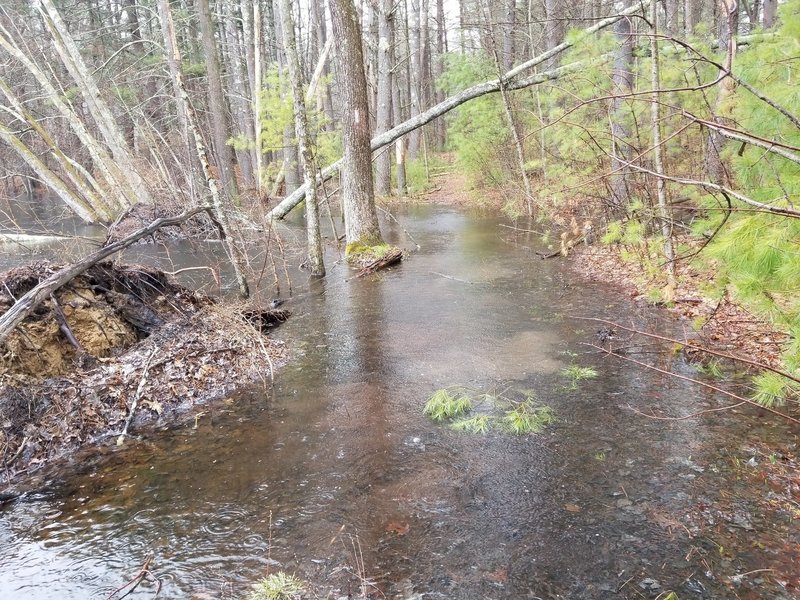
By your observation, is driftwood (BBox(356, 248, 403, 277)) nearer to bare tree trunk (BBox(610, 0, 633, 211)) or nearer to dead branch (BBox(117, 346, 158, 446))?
bare tree trunk (BBox(610, 0, 633, 211))

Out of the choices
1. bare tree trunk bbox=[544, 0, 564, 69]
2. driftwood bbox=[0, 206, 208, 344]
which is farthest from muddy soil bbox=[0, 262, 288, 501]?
bare tree trunk bbox=[544, 0, 564, 69]

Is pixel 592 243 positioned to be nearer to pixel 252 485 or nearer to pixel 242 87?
pixel 252 485

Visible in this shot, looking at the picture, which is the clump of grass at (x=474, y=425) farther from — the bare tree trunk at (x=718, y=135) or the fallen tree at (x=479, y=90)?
the fallen tree at (x=479, y=90)

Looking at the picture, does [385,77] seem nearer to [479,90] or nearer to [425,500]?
[479,90]

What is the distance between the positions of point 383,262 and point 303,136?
114 inches

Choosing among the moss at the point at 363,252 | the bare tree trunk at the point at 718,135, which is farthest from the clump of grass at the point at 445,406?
the moss at the point at 363,252

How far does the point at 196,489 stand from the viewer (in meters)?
3.70

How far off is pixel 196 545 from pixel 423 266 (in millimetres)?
7832

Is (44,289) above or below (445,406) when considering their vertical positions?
above

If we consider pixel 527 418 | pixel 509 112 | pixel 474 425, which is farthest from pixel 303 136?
pixel 509 112

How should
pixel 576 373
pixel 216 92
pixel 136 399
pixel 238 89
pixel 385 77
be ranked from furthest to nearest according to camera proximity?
pixel 238 89 < pixel 385 77 < pixel 216 92 < pixel 576 373 < pixel 136 399

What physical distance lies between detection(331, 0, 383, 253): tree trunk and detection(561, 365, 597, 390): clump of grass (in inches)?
240

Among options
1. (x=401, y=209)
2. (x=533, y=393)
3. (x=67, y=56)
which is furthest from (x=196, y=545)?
(x=401, y=209)

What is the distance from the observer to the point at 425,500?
136 inches
